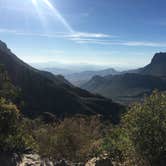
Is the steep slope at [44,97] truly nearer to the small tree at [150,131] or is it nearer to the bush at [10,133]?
the bush at [10,133]

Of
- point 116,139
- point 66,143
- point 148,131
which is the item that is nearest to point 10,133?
point 116,139

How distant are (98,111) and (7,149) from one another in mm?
166117

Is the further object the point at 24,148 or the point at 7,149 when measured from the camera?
the point at 24,148

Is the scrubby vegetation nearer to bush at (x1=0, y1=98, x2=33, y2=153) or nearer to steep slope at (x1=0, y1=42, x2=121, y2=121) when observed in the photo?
bush at (x1=0, y1=98, x2=33, y2=153)

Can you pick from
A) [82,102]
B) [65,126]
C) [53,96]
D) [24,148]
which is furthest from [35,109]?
[24,148]

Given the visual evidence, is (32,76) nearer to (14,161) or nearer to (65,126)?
(65,126)

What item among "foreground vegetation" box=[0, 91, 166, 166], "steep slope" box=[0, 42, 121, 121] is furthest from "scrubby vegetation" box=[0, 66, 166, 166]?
"steep slope" box=[0, 42, 121, 121]

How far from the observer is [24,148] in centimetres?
2439

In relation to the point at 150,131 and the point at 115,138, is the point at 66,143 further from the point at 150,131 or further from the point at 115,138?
the point at 150,131

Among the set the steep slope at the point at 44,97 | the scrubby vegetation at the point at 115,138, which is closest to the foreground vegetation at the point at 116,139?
the scrubby vegetation at the point at 115,138

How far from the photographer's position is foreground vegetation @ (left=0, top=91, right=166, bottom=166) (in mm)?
17578

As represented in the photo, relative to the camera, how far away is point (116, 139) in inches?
943

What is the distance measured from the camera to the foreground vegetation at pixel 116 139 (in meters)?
17.6

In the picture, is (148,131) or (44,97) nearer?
(148,131)
